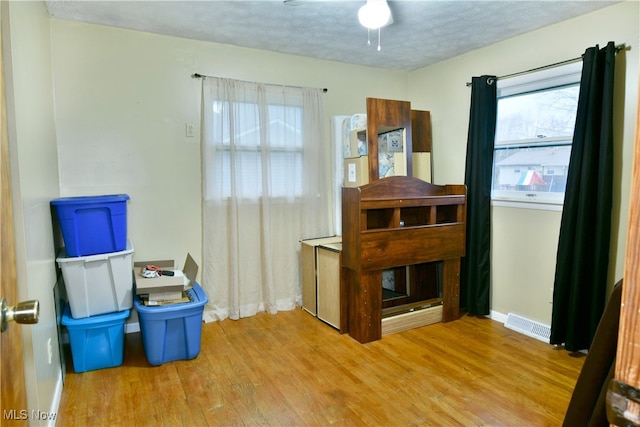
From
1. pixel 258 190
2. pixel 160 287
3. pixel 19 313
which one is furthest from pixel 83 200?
pixel 19 313

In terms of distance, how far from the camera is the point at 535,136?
3.07m

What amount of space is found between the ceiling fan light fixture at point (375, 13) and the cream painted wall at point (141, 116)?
1.39 meters

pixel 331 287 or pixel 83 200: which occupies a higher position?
pixel 83 200

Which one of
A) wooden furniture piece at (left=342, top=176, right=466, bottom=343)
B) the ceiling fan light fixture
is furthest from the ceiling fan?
wooden furniture piece at (left=342, top=176, right=466, bottom=343)

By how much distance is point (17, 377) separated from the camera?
2.94 ft

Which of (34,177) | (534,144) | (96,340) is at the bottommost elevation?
(96,340)

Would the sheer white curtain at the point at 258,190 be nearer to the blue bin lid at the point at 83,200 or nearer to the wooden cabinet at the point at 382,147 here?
the wooden cabinet at the point at 382,147

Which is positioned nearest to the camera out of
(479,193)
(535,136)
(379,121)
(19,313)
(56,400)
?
(19,313)

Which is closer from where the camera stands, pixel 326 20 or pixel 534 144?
pixel 326 20

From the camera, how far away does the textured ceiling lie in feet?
8.29

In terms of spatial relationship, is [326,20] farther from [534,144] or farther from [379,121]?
[534,144]

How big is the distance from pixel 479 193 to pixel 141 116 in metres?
2.82

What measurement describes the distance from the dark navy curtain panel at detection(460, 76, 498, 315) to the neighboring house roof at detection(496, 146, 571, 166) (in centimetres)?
18

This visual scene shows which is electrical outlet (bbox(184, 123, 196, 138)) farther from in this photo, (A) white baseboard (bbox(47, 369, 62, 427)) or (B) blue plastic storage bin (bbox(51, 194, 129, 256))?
(A) white baseboard (bbox(47, 369, 62, 427))
